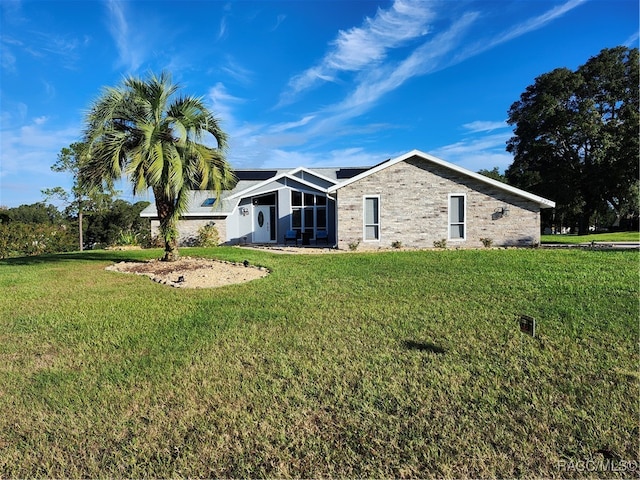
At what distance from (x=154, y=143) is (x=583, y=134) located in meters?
32.8

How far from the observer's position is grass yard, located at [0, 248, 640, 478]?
2434 mm

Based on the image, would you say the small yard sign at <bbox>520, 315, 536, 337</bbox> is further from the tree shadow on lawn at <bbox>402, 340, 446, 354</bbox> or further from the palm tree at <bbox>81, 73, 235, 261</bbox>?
the palm tree at <bbox>81, 73, 235, 261</bbox>

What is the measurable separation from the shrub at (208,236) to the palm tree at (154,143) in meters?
9.09

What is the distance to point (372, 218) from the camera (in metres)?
17.1

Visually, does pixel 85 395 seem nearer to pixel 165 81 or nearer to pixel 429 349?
pixel 429 349

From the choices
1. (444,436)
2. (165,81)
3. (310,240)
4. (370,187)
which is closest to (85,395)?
(444,436)

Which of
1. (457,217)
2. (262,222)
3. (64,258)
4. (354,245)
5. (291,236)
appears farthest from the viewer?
(262,222)

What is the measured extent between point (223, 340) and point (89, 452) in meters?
2.05

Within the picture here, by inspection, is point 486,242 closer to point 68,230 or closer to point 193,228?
point 193,228

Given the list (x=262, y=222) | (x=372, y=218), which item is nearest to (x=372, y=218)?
(x=372, y=218)

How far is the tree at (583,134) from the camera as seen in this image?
2808 centimetres

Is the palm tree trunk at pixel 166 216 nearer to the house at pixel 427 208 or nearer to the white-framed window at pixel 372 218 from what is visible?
the house at pixel 427 208

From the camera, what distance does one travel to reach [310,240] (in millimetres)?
20438

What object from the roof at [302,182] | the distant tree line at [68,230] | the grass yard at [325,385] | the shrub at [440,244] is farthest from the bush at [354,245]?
the distant tree line at [68,230]
